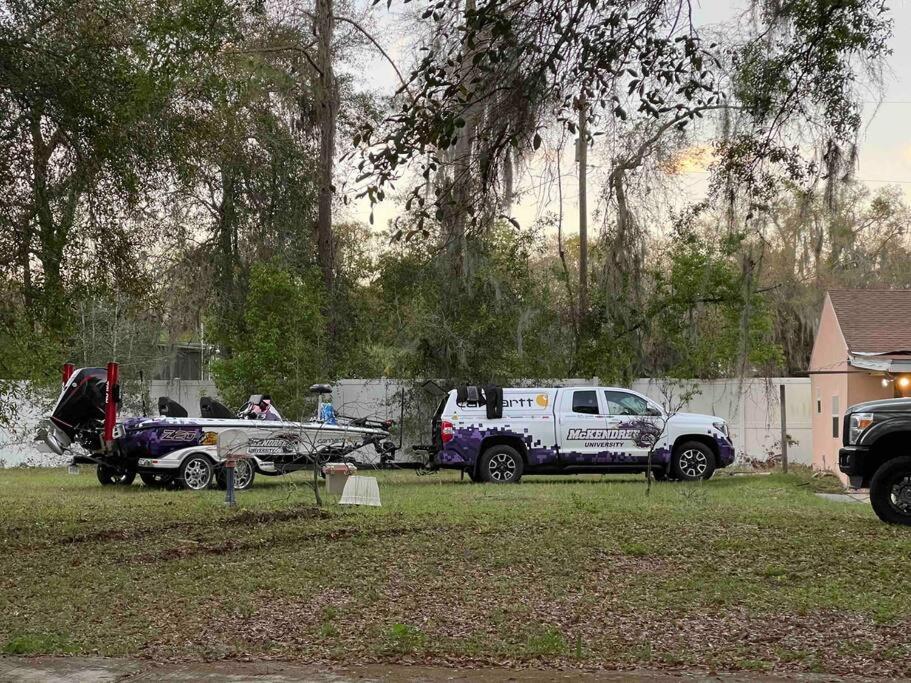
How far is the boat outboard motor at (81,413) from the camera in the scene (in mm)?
18688

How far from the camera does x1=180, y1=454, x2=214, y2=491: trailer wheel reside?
18.6 meters

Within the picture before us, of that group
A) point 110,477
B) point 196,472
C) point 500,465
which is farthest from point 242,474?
point 500,465

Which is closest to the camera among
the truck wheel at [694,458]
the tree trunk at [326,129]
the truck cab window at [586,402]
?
the truck cab window at [586,402]

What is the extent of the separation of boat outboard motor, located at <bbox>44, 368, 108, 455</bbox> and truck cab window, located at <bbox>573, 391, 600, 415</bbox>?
8094 mm

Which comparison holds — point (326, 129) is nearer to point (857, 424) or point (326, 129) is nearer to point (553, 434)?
point (553, 434)

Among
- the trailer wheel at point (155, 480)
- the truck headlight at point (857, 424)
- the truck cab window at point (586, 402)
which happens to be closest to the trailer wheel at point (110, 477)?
the trailer wheel at point (155, 480)

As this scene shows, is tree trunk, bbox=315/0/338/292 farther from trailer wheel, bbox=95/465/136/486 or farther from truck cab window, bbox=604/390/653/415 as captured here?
truck cab window, bbox=604/390/653/415

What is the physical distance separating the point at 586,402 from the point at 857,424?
7.62 m

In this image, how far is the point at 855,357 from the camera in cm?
1991

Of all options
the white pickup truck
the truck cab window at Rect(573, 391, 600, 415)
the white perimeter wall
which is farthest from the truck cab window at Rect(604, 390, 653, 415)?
the white perimeter wall

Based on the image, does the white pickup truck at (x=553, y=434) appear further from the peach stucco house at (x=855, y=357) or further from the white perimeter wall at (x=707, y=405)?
the white perimeter wall at (x=707, y=405)

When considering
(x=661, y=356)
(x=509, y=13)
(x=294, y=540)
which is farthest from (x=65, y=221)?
(x=661, y=356)

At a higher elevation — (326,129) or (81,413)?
(326,129)

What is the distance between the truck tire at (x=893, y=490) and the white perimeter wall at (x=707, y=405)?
1261cm
